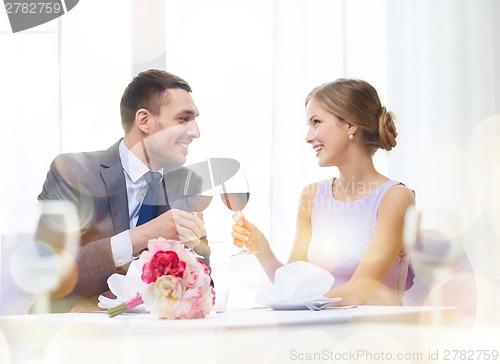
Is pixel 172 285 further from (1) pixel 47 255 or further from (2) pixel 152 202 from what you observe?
(2) pixel 152 202

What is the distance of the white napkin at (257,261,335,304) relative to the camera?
1223 millimetres

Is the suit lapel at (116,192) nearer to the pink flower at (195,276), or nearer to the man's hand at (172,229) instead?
the man's hand at (172,229)

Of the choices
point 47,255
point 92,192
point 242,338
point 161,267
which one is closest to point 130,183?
point 92,192

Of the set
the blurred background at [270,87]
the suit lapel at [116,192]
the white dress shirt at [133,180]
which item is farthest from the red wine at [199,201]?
the blurred background at [270,87]

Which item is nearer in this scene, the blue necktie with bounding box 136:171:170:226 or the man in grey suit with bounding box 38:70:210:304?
the man in grey suit with bounding box 38:70:210:304

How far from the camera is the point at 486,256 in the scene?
2.99 m

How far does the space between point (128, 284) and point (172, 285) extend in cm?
17

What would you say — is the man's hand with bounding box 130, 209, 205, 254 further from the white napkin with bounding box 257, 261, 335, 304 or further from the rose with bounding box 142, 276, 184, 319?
the rose with bounding box 142, 276, 184, 319

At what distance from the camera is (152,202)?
6.95 ft

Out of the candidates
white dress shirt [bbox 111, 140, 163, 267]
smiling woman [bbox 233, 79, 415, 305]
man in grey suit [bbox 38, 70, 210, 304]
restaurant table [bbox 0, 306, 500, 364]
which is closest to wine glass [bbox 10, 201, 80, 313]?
man in grey suit [bbox 38, 70, 210, 304]

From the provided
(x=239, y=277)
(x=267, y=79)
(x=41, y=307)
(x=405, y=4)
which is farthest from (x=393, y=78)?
(x=41, y=307)

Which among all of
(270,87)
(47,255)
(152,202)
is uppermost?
(270,87)

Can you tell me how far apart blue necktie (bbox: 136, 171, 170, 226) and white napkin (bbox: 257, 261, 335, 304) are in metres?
0.92

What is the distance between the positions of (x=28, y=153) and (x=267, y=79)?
1.03m
